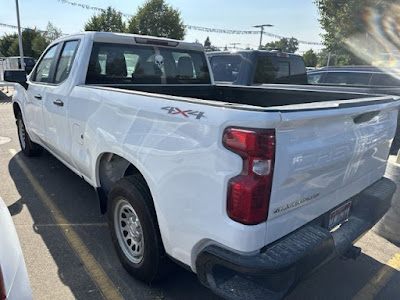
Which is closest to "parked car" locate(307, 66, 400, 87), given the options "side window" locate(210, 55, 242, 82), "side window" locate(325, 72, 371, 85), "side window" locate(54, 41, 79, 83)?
"side window" locate(325, 72, 371, 85)

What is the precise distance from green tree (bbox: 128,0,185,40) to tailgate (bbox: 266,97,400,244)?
37.3m

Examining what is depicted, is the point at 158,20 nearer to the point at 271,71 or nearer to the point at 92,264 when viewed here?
the point at 271,71

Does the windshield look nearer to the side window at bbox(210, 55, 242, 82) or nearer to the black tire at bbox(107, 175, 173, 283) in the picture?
the black tire at bbox(107, 175, 173, 283)

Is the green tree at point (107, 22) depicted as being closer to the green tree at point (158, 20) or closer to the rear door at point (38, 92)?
the green tree at point (158, 20)

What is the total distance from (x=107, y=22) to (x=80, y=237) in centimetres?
3820

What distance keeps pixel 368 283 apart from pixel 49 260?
9.49 ft

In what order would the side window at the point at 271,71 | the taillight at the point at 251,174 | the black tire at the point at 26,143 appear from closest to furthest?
the taillight at the point at 251,174 → the black tire at the point at 26,143 → the side window at the point at 271,71

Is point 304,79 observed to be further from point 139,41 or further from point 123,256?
point 123,256

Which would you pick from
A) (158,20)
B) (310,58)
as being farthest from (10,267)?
(310,58)

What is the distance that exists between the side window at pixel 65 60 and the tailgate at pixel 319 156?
109 inches

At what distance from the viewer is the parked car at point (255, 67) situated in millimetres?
6219

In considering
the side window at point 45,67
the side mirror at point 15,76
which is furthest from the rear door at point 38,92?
the side mirror at point 15,76

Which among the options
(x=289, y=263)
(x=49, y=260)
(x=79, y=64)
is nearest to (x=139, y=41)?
(x=79, y=64)

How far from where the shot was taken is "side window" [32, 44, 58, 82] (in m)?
4.38
